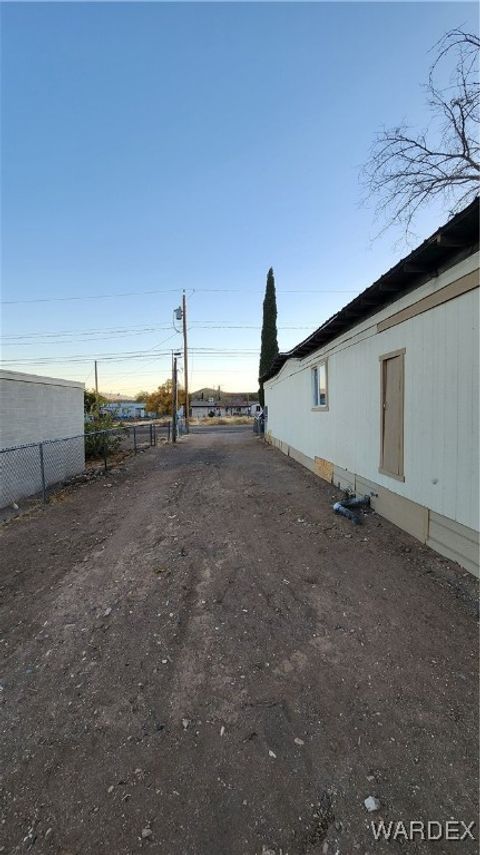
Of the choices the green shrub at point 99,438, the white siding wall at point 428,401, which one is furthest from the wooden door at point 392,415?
the green shrub at point 99,438

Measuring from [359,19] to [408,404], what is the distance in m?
6.95

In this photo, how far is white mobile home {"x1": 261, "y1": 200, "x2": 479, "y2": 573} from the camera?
10.6 feet

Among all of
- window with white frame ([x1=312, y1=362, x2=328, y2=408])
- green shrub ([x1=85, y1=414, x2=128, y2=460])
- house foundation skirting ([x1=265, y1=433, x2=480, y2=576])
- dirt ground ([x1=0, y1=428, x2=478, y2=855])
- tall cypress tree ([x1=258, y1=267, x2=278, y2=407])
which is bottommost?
dirt ground ([x1=0, y1=428, x2=478, y2=855])

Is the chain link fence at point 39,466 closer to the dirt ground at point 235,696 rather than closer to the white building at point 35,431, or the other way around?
the white building at point 35,431

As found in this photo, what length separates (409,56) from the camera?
600 centimetres

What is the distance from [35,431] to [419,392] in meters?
7.66

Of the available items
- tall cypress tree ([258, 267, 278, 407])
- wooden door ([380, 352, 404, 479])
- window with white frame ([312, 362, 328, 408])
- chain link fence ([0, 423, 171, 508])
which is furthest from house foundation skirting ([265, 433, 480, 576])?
tall cypress tree ([258, 267, 278, 407])

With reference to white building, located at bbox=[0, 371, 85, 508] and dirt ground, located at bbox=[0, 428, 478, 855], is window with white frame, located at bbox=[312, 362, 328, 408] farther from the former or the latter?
white building, located at bbox=[0, 371, 85, 508]

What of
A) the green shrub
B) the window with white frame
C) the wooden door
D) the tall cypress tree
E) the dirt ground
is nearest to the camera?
the dirt ground

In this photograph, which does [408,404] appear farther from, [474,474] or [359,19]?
[359,19]

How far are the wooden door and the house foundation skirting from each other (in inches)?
16.4

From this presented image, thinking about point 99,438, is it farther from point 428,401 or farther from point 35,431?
point 428,401

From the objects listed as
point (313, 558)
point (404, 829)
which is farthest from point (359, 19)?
point (404, 829)

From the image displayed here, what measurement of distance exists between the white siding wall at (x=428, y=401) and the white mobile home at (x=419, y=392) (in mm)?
12
